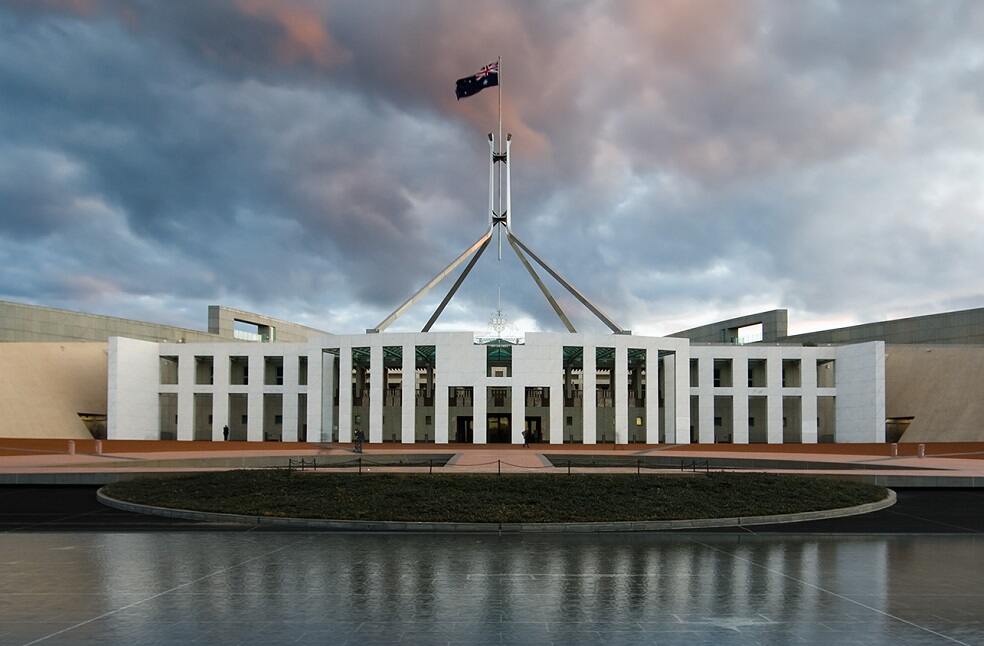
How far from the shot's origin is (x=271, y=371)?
57.8 metres

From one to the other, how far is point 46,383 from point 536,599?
156ft

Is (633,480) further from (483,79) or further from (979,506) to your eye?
(483,79)

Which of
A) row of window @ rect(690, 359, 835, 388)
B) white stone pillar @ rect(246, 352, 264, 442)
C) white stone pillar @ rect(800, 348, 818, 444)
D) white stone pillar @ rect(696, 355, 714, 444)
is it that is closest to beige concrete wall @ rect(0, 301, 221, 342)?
white stone pillar @ rect(246, 352, 264, 442)

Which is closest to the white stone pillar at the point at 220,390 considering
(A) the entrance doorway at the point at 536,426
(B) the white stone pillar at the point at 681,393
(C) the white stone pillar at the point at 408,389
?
(C) the white stone pillar at the point at 408,389

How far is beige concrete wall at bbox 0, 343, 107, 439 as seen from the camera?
44.0 meters

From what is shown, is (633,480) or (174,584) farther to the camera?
(633,480)

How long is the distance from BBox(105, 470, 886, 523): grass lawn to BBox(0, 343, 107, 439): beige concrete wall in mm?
29890

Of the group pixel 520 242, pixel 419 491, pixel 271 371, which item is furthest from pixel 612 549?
pixel 271 371

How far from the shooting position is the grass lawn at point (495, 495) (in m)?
14.7

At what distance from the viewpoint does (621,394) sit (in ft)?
148

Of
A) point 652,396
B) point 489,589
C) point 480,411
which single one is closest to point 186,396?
point 480,411

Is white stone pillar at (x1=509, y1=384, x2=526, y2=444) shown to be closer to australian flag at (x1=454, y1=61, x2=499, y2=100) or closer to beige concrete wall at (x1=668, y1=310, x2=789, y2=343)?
australian flag at (x1=454, y1=61, x2=499, y2=100)

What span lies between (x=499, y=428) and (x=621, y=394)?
13473 millimetres

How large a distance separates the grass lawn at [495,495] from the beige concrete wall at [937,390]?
1268 inches
